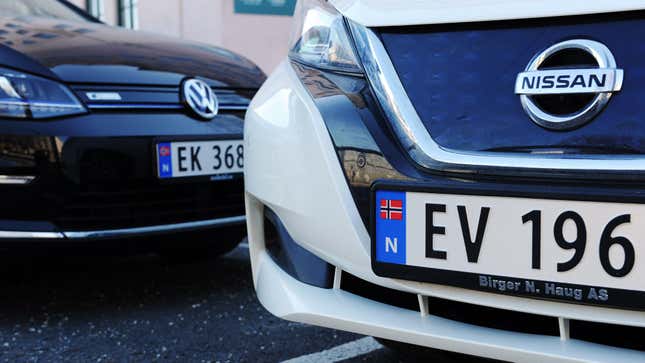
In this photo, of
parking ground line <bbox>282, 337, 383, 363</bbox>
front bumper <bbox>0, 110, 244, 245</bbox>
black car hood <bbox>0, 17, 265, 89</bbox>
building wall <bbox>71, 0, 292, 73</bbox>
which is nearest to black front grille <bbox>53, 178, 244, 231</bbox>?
front bumper <bbox>0, 110, 244, 245</bbox>

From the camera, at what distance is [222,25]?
8.15 m

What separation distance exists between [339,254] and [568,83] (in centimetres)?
50

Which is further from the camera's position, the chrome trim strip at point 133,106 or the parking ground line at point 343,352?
the chrome trim strip at point 133,106

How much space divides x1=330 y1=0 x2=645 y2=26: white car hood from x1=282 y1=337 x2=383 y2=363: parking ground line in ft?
2.92

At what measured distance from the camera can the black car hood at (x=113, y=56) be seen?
229cm

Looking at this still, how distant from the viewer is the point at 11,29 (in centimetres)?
245

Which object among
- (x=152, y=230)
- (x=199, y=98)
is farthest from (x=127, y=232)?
(x=199, y=98)

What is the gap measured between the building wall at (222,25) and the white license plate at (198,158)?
19.0ft

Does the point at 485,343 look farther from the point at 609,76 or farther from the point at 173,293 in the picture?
the point at 173,293

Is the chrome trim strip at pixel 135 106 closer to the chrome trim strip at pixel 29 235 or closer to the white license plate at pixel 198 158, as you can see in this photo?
the white license plate at pixel 198 158

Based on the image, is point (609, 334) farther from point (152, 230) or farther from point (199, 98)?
point (199, 98)

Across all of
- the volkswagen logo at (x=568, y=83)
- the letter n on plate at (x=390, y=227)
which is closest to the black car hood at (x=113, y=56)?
the letter n on plate at (x=390, y=227)

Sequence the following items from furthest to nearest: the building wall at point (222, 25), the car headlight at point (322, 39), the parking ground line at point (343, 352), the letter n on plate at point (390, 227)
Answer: the building wall at point (222, 25)
the parking ground line at point (343, 352)
the car headlight at point (322, 39)
the letter n on plate at point (390, 227)

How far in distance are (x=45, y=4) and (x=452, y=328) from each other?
8.27 feet
